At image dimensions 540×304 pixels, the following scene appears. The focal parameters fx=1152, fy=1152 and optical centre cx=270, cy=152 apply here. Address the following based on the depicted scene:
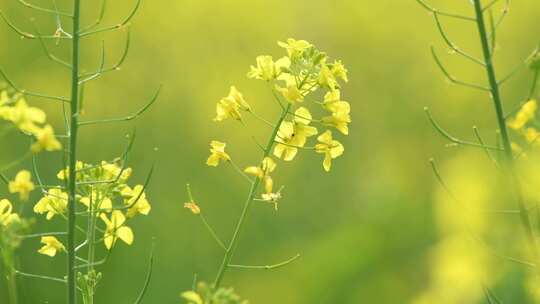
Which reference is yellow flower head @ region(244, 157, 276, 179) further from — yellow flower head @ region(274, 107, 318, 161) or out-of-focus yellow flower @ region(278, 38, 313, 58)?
out-of-focus yellow flower @ region(278, 38, 313, 58)

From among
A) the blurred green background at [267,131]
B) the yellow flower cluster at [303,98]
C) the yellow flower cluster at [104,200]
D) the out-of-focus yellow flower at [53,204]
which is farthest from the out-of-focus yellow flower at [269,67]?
the blurred green background at [267,131]

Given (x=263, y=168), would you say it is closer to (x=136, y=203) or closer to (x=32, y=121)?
(x=136, y=203)

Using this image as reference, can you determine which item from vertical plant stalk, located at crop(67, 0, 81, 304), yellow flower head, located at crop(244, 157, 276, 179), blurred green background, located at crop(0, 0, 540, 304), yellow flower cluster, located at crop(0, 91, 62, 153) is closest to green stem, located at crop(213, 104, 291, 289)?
yellow flower head, located at crop(244, 157, 276, 179)

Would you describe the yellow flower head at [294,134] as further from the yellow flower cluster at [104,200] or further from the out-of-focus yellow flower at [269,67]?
the yellow flower cluster at [104,200]

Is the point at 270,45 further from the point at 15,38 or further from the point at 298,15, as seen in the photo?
the point at 15,38

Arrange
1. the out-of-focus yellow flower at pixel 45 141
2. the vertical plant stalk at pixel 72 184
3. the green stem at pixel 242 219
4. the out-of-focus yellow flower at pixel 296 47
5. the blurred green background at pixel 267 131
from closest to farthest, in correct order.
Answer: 1. the out-of-focus yellow flower at pixel 45 141
2. the vertical plant stalk at pixel 72 184
3. the green stem at pixel 242 219
4. the out-of-focus yellow flower at pixel 296 47
5. the blurred green background at pixel 267 131
